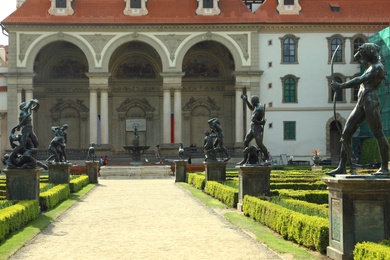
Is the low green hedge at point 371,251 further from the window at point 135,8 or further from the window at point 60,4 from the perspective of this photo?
the window at point 60,4

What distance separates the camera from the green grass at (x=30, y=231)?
12277 millimetres

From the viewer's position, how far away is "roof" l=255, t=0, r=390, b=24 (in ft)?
180

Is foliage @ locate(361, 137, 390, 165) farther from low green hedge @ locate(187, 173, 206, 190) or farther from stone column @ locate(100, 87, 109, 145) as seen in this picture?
low green hedge @ locate(187, 173, 206, 190)

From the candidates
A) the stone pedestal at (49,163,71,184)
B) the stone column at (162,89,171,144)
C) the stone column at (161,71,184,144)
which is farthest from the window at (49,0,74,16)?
the stone pedestal at (49,163,71,184)

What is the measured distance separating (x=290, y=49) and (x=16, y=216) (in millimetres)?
43016

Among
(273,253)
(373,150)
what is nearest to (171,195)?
(273,253)

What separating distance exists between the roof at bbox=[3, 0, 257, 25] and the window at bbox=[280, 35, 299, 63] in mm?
3363

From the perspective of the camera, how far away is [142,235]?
1447 cm

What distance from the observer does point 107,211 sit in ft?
64.8

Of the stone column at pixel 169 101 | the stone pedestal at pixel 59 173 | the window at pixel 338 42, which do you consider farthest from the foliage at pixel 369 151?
the stone pedestal at pixel 59 173

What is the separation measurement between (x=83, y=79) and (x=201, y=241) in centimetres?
4734

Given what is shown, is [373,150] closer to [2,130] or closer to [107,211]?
[2,130]

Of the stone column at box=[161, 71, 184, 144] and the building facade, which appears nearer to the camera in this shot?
the building facade

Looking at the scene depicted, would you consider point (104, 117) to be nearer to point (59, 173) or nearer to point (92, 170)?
point (92, 170)
